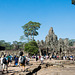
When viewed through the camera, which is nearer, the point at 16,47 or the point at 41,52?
the point at 41,52

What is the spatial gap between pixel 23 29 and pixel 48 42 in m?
9.49

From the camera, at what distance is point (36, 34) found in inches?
1817

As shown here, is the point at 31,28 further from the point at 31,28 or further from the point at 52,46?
the point at 52,46

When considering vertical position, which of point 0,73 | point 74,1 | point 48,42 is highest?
point 48,42

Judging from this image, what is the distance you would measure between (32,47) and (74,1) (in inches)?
1203

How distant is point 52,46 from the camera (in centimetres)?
4459

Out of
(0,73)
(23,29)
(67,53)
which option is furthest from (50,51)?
(0,73)

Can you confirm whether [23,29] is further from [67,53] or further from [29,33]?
[67,53]

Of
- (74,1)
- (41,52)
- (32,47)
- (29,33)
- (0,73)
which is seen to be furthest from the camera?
(29,33)

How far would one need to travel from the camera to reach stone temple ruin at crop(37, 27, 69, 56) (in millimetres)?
41175

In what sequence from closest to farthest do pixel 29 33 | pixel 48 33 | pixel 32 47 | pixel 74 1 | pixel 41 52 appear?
pixel 74 1 < pixel 32 47 < pixel 41 52 < pixel 29 33 < pixel 48 33

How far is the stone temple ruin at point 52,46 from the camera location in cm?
4117

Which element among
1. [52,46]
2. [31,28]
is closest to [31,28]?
[31,28]

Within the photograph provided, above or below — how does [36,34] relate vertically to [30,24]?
below
